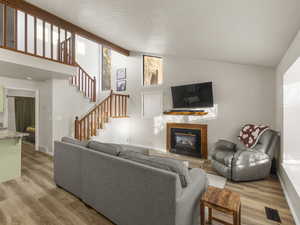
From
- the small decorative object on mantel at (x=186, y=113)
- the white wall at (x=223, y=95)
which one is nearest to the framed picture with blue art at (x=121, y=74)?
the white wall at (x=223, y=95)

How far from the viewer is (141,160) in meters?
1.58

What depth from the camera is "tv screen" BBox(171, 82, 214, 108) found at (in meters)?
4.15

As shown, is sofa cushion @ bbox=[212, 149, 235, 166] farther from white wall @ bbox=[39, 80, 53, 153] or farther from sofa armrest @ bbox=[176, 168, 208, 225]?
white wall @ bbox=[39, 80, 53, 153]

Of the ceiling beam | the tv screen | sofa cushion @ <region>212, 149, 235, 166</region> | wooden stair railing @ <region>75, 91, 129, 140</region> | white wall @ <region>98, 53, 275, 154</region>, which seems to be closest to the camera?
sofa cushion @ <region>212, 149, 235, 166</region>

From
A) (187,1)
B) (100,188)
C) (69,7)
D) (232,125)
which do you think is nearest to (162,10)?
(187,1)

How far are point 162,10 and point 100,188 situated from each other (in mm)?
2569

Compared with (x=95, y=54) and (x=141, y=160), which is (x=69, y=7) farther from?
(x=95, y=54)

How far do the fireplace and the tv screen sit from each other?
0.62m

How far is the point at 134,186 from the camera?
58.1 inches

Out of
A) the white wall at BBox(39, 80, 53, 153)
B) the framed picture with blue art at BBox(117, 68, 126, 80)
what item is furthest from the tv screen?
the white wall at BBox(39, 80, 53, 153)

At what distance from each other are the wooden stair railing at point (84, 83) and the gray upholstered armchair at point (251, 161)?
15.6 ft

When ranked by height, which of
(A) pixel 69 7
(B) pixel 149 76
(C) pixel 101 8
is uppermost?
(A) pixel 69 7

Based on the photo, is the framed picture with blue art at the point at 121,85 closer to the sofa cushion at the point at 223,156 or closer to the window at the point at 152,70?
the window at the point at 152,70

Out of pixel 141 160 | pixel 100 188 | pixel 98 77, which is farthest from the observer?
Result: pixel 98 77
